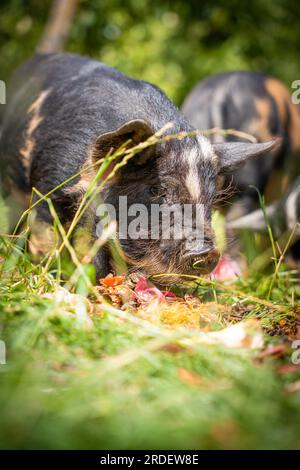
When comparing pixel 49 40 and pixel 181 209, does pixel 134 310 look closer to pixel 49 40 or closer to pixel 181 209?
pixel 181 209

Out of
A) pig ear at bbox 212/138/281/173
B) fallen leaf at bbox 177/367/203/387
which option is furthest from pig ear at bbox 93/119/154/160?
fallen leaf at bbox 177/367/203/387

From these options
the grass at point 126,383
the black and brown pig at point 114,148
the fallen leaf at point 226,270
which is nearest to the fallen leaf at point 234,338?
the grass at point 126,383

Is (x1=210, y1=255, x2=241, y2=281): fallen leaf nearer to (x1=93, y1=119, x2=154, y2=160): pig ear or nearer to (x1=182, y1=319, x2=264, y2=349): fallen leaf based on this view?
(x1=93, y1=119, x2=154, y2=160): pig ear

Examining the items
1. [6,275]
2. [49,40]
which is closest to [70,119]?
[6,275]

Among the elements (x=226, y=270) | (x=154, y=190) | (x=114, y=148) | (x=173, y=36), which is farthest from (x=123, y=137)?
(x=173, y=36)

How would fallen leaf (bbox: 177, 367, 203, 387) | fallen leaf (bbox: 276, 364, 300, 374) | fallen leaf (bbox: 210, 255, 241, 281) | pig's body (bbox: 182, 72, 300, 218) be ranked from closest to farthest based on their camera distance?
fallen leaf (bbox: 177, 367, 203, 387) < fallen leaf (bbox: 276, 364, 300, 374) < fallen leaf (bbox: 210, 255, 241, 281) < pig's body (bbox: 182, 72, 300, 218)

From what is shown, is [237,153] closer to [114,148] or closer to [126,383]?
[114,148]

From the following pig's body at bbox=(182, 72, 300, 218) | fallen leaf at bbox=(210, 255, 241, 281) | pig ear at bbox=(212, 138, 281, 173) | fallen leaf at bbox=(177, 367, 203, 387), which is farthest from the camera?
pig's body at bbox=(182, 72, 300, 218)

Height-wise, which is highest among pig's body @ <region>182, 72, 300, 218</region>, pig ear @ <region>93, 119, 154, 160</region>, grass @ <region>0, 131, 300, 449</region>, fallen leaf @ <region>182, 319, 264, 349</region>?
pig's body @ <region>182, 72, 300, 218</region>

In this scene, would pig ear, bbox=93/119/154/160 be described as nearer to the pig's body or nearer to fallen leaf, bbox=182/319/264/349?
fallen leaf, bbox=182/319/264/349

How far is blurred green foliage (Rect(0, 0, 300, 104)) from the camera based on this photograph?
8117 mm

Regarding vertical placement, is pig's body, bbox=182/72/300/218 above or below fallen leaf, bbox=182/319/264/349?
above

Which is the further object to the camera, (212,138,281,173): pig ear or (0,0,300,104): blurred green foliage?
(0,0,300,104): blurred green foliage

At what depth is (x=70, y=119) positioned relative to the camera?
3.38 metres
